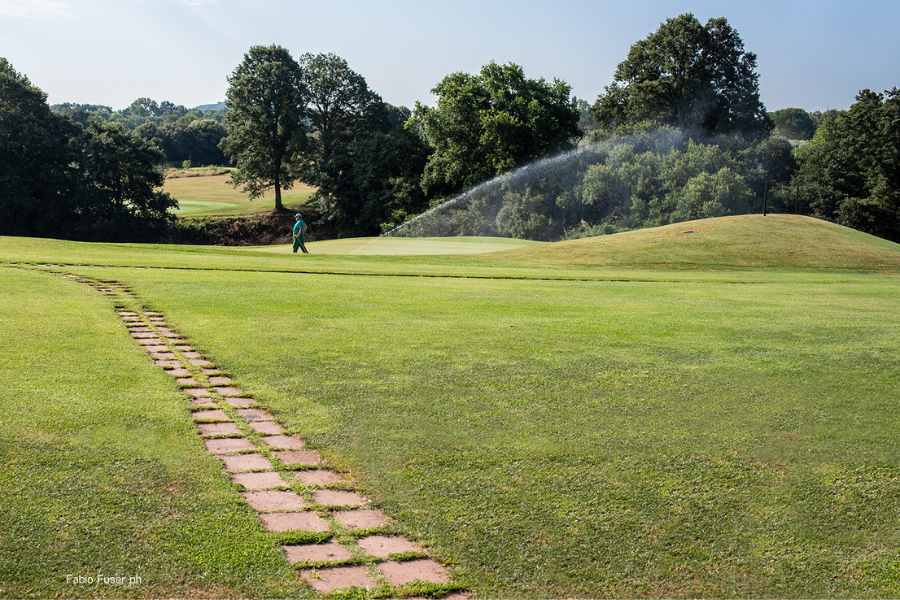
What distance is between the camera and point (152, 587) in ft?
14.8

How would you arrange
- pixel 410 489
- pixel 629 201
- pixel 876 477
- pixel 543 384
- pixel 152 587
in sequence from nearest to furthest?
pixel 152 587 < pixel 410 489 < pixel 876 477 < pixel 543 384 < pixel 629 201

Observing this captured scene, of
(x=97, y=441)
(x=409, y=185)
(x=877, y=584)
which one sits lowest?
(x=877, y=584)

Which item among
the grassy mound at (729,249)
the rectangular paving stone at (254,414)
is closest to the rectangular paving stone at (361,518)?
the rectangular paving stone at (254,414)

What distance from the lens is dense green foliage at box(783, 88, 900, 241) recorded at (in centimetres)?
6788

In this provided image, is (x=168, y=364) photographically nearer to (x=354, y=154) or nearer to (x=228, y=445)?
(x=228, y=445)

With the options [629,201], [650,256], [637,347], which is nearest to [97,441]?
[637,347]

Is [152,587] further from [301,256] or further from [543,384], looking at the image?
[301,256]

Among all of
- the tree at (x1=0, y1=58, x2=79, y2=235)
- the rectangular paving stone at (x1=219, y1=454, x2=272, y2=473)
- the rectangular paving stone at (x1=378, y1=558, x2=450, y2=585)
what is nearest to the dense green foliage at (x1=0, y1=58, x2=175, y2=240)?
the tree at (x1=0, y1=58, x2=79, y2=235)

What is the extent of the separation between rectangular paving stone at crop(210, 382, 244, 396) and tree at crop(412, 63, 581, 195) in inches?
2462

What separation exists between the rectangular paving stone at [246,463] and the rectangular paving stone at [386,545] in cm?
148

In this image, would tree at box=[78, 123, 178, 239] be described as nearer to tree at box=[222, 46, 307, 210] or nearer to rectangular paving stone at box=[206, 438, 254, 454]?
tree at box=[222, 46, 307, 210]

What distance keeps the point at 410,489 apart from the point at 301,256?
86.1ft

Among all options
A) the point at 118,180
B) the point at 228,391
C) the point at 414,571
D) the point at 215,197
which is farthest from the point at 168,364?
the point at 215,197

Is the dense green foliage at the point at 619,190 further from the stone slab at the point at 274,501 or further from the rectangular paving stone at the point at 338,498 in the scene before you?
the stone slab at the point at 274,501
